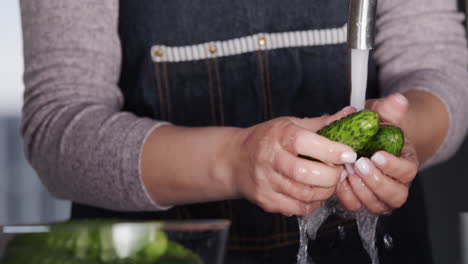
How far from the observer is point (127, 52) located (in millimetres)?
965

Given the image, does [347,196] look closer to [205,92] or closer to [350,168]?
[350,168]

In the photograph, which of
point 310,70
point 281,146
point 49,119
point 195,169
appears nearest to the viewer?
point 281,146

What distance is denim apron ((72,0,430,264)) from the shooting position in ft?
3.06

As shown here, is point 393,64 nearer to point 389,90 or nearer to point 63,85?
point 389,90

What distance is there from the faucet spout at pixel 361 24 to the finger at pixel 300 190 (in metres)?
0.15

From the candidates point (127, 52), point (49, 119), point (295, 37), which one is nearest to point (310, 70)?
point (295, 37)

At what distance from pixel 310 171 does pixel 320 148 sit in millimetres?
30

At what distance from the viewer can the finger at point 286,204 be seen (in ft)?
2.14

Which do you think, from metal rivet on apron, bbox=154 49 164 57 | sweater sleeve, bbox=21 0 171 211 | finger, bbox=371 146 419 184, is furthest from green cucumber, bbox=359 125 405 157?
metal rivet on apron, bbox=154 49 164 57

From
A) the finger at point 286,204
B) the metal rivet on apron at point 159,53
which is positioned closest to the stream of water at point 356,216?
the finger at point 286,204

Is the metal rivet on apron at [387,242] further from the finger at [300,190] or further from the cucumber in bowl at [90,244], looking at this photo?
the cucumber in bowl at [90,244]

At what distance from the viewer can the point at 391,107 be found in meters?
0.71

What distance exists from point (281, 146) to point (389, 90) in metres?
0.41

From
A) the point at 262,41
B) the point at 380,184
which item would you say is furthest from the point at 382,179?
the point at 262,41
